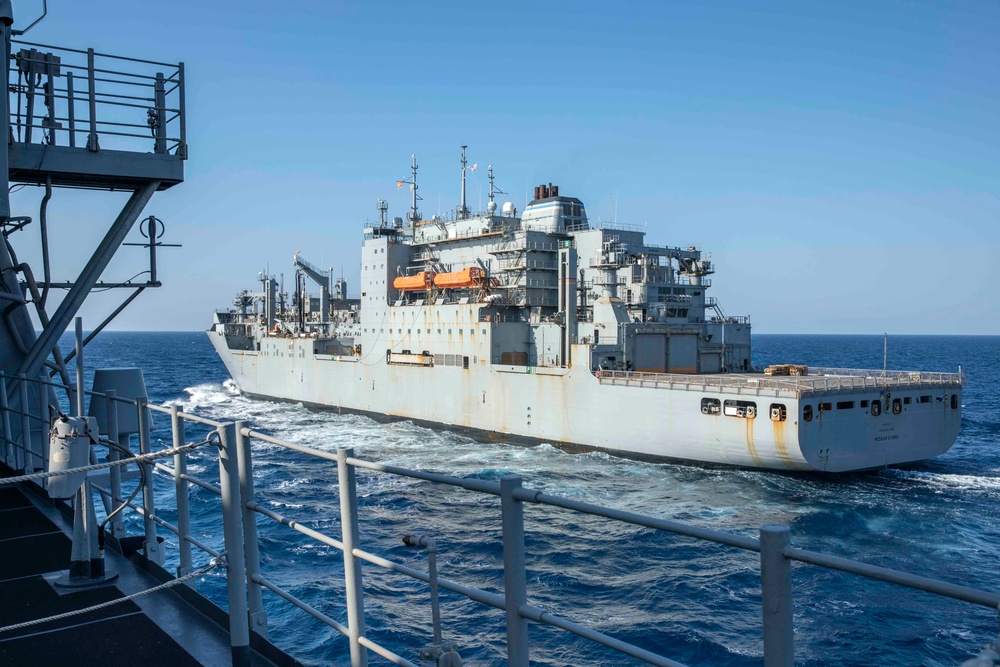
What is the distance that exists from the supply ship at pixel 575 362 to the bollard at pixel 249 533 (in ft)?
65.0

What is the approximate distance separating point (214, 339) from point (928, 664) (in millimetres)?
51303

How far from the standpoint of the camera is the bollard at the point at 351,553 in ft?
12.3

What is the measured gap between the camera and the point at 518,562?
9.68 feet

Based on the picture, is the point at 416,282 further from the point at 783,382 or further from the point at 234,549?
the point at 234,549

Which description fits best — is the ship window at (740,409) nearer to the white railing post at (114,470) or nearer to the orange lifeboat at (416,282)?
the orange lifeboat at (416,282)

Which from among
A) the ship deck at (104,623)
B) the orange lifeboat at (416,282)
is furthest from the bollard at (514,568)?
the orange lifeboat at (416,282)

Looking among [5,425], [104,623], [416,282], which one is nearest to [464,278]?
[416,282]

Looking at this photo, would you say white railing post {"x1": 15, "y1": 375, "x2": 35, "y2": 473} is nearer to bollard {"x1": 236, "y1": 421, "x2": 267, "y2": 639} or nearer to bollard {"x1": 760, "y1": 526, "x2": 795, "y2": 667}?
bollard {"x1": 236, "y1": 421, "x2": 267, "y2": 639}

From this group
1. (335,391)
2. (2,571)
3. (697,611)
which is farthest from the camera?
(335,391)

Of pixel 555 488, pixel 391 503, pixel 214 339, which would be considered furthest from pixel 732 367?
pixel 214 339

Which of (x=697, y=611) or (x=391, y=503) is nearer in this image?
(x=697, y=611)

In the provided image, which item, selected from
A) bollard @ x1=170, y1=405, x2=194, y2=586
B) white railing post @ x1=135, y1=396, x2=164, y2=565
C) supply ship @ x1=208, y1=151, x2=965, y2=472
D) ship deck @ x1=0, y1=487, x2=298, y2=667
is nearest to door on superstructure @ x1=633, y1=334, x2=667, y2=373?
supply ship @ x1=208, y1=151, x2=965, y2=472

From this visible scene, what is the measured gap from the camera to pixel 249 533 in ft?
14.7

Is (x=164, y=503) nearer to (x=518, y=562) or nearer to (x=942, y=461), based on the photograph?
(x=518, y=562)
